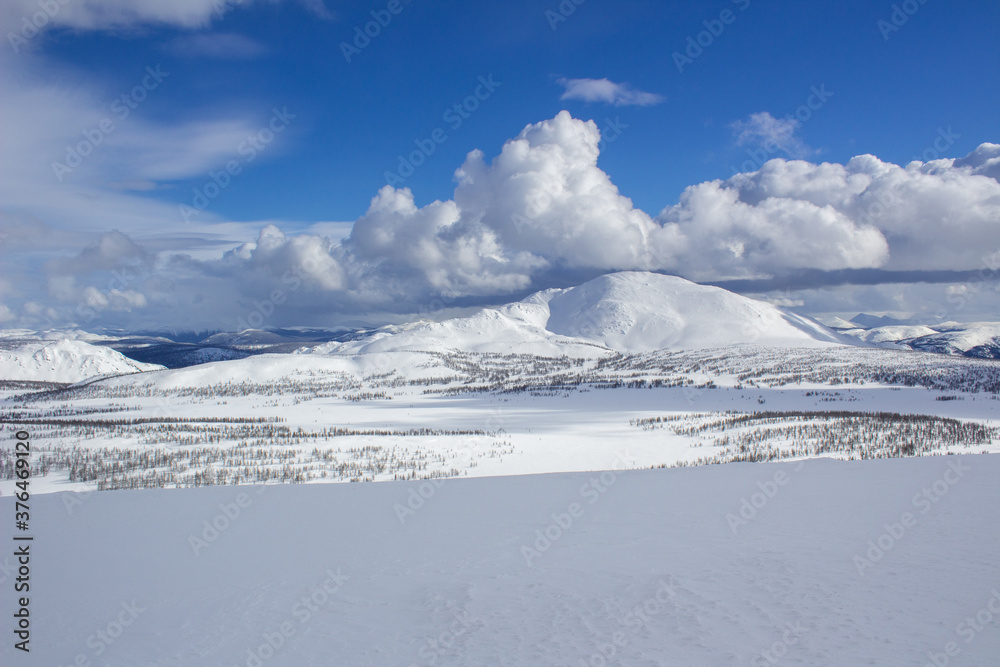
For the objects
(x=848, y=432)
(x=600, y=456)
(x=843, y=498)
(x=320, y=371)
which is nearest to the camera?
(x=843, y=498)

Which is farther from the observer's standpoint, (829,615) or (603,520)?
(603,520)

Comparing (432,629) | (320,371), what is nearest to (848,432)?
(432,629)

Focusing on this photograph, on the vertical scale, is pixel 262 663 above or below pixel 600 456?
above

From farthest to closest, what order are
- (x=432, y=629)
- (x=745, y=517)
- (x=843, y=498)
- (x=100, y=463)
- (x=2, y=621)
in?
(x=100, y=463) < (x=843, y=498) < (x=745, y=517) < (x=2, y=621) < (x=432, y=629)

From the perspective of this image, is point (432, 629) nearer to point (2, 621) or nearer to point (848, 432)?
point (2, 621)

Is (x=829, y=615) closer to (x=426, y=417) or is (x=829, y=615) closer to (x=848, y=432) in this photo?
(x=848, y=432)

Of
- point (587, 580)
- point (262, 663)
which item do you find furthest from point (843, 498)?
point (262, 663)
